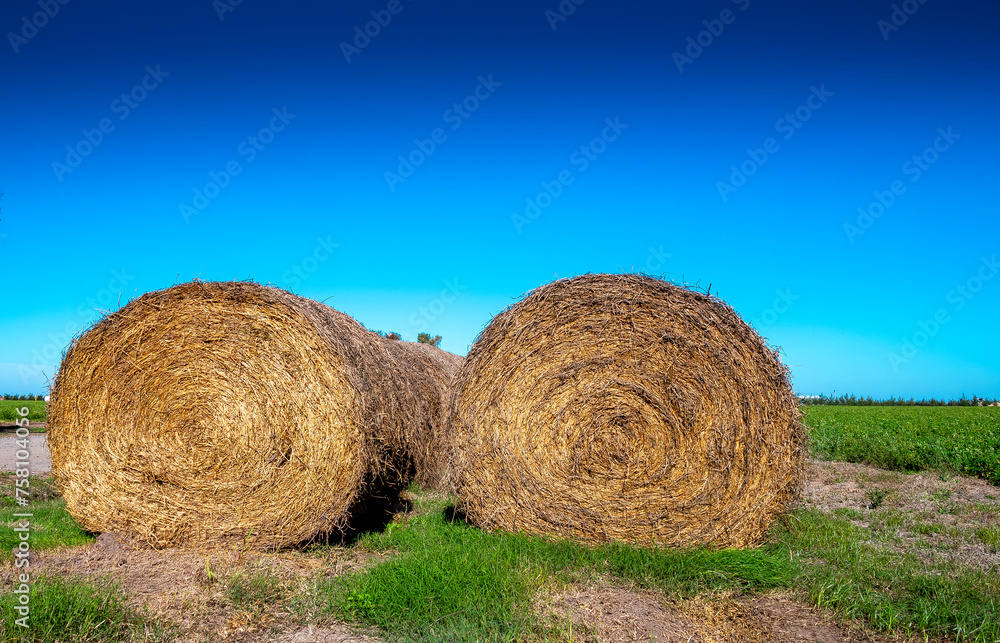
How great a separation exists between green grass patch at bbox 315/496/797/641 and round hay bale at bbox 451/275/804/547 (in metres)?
0.31

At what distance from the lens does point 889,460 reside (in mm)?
11914

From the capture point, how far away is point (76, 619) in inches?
145

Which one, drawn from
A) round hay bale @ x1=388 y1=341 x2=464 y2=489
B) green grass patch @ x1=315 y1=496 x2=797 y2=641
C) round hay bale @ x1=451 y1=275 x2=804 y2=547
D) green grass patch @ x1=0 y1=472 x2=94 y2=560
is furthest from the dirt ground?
round hay bale @ x1=388 y1=341 x2=464 y2=489

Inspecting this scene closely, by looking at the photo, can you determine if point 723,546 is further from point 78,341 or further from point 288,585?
point 78,341

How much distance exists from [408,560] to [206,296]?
3.02 m

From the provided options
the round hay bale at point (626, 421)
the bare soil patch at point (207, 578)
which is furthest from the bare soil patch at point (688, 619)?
the bare soil patch at point (207, 578)

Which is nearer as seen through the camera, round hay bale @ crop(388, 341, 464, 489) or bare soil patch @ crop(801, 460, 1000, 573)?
bare soil patch @ crop(801, 460, 1000, 573)

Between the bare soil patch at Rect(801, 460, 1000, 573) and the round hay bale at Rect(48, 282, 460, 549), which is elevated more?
the round hay bale at Rect(48, 282, 460, 549)

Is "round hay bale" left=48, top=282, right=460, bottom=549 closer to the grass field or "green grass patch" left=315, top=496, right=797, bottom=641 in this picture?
the grass field

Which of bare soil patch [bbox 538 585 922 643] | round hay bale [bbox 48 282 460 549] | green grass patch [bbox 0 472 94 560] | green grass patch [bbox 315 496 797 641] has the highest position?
round hay bale [bbox 48 282 460 549]

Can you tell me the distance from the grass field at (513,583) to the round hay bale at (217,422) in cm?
38

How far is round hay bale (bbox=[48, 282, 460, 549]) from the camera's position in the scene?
5.70 metres

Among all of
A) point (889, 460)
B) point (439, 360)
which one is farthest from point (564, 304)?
point (889, 460)

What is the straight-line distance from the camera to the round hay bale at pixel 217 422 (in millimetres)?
5699
